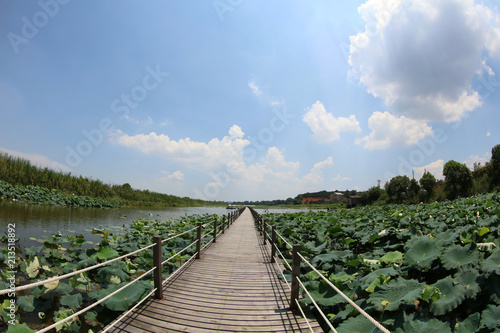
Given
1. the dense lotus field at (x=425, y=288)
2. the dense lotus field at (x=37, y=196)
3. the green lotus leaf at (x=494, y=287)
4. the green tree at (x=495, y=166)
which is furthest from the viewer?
the green tree at (x=495, y=166)

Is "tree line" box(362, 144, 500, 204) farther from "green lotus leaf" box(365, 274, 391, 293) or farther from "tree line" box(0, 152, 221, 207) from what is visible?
"tree line" box(0, 152, 221, 207)

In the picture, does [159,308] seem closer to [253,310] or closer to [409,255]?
[253,310]

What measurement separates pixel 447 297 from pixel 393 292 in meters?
0.55

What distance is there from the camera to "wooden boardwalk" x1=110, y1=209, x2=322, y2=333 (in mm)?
2666

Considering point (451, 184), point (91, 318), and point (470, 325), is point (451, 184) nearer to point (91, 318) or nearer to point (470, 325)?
point (470, 325)

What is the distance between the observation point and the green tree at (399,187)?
125 ft

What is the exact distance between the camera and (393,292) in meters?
2.52

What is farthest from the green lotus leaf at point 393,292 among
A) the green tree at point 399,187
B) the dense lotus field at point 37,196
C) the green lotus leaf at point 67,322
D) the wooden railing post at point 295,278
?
the green tree at point 399,187

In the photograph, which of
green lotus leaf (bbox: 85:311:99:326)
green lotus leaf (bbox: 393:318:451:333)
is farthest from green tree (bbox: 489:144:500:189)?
green lotus leaf (bbox: 85:311:99:326)

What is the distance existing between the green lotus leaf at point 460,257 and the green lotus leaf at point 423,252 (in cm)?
11

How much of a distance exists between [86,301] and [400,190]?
4421cm

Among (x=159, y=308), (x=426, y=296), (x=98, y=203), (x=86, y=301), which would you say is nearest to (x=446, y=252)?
(x=426, y=296)

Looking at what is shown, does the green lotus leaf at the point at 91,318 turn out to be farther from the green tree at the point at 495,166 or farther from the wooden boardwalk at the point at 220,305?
the green tree at the point at 495,166

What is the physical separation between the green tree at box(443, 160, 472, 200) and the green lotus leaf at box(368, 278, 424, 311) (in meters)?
30.4
